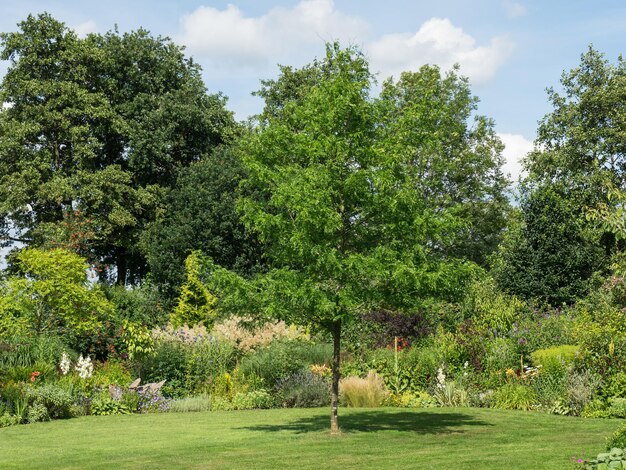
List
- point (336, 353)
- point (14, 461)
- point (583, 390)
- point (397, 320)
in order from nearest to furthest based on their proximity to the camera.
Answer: point (14, 461) < point (336, 353) < point (583, 390) < point (397, 320)

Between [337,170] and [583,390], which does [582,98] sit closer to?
[583,390]

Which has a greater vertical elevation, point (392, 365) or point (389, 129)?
point (389, 129)

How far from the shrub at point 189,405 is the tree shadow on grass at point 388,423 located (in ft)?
10.3

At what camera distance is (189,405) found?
1834 centimetres

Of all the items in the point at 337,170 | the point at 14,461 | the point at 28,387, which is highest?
the point at 337,170

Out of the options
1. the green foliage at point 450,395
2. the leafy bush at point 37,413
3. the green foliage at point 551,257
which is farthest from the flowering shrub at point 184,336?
the green foliage at point 551,257

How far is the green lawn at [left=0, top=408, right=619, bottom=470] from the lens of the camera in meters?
10.6

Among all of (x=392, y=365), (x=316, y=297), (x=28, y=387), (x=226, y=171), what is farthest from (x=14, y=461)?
(x=226, y=171)

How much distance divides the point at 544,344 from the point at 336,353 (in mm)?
8090

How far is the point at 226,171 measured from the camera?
3353 centimetres

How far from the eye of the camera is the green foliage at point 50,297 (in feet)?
73.4

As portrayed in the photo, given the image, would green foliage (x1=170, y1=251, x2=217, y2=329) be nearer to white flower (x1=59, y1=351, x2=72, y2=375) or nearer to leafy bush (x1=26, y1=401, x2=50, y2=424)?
white flower (x1=59, y1=351, x2=72, y2=375)

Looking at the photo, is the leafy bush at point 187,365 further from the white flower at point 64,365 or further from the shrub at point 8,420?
the shrub at point 8,420

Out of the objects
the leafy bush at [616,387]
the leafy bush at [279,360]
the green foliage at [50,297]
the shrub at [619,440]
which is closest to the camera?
the shrub at [619,440]
